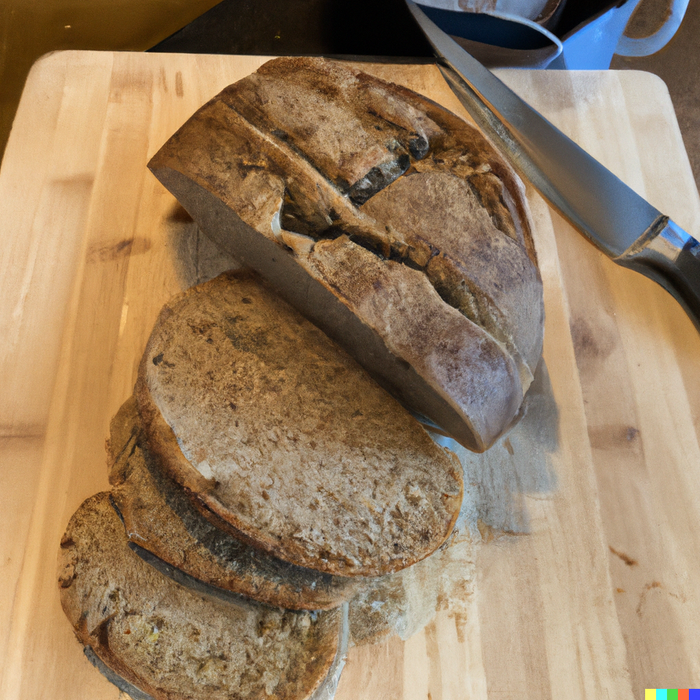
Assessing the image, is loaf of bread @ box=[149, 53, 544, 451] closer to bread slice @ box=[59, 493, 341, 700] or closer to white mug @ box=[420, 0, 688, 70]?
bread slice @ box=[59, 493, 341, 700]

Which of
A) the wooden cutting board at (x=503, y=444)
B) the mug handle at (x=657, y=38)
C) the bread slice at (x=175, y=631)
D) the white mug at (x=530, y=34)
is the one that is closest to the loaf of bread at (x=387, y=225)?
the wooden cutting board at (x=503, y=444)

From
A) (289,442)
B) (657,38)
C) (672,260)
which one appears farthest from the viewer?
(657,38)

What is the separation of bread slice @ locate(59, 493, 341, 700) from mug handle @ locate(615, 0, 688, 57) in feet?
10.1

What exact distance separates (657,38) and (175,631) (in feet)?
11.1

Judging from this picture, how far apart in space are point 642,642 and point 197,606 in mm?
1259

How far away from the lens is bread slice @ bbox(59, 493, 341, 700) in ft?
4.78

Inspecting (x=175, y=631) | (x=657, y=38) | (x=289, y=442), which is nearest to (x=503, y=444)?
(x=289, y=442)

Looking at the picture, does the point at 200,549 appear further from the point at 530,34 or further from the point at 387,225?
the point at 530,34

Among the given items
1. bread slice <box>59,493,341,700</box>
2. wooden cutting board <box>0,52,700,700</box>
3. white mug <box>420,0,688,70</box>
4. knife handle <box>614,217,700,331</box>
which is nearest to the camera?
bread slice <box>59,493,341,700</box>

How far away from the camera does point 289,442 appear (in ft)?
5.26

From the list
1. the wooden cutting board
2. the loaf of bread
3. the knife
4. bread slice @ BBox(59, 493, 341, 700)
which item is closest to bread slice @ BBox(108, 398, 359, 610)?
bread slice @ BBox(59, 493, 341, 700)

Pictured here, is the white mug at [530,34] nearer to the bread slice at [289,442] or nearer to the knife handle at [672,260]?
the knife handle at [672,260]

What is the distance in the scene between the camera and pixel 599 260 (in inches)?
89.9

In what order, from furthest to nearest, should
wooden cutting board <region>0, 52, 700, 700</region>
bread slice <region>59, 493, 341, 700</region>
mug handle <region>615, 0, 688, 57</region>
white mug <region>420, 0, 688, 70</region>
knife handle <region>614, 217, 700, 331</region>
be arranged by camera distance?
mug handle <region>615, 0, 688, 57</region>, white mug <region>420, 0, 688, 70</region>, knife handle <region>614, 217, 700, 331</region>, wooden cutting board <region>0, 52, 700, 700</region>, bread slice <region>59, 493, 341, 700</region>
